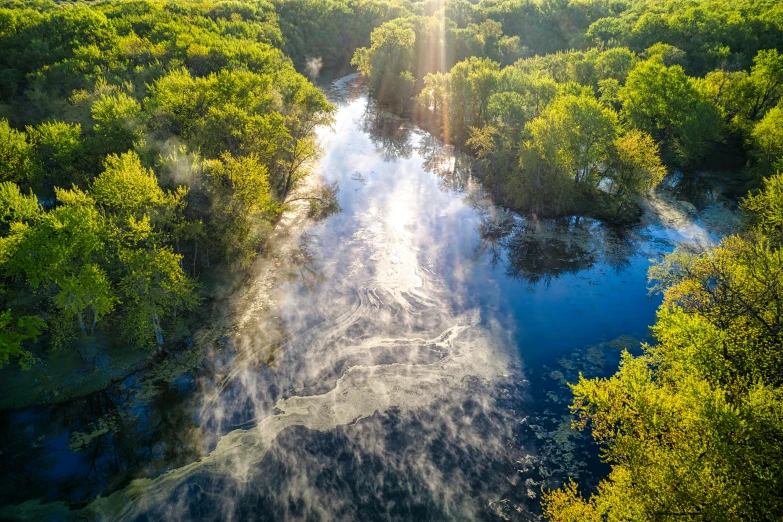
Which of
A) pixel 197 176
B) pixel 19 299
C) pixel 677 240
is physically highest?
pixel 197 176

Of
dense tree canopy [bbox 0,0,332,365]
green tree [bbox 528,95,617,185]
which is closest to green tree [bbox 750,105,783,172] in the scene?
green tree [bbox 528,95,617,185]

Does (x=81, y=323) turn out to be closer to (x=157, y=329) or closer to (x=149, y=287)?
(x=157, y=329)

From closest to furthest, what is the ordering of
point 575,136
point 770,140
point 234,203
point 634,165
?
point 234,203, point 634,165, point 575,136, point 770,140

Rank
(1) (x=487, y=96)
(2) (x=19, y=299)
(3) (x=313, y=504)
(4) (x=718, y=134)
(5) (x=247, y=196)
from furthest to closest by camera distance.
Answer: (1) (x=487, y=96) < (4) (x=718, y=134) < (5) (x=247, y=196) < (2) (x=19, y=299) < (3) (x=313, y=504)

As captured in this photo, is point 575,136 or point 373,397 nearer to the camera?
point 373,397

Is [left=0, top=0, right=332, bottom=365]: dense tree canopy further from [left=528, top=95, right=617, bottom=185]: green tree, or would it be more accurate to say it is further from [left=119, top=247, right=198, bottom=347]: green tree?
[left=528, top=95, right=617, bottom=185]: green tree

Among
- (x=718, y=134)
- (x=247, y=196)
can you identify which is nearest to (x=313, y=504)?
(x=247, y=196)

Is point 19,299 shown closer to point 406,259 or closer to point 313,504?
point 313,504

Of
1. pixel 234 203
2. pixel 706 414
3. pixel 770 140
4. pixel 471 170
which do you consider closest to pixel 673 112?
pixel 770 140
